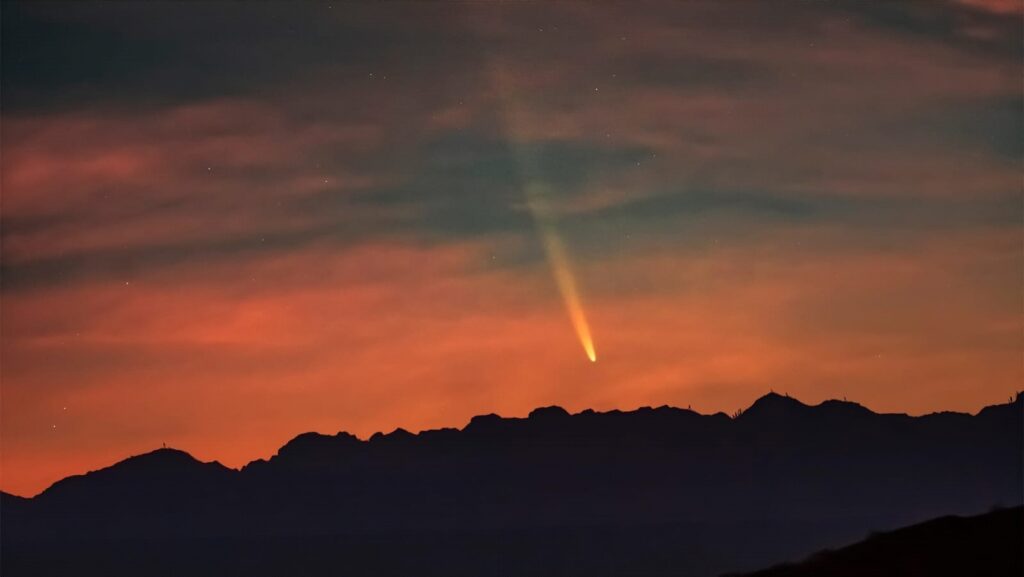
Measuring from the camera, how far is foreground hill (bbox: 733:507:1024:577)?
153 ft

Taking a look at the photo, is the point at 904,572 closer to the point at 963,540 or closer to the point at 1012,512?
the point at 963,540

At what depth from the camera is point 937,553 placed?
4850 centimetres

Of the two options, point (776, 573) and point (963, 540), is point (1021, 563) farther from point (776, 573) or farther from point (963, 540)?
point (776, 573)

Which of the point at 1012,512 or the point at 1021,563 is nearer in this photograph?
the point at 1021,563

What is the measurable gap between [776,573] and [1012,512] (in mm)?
8874

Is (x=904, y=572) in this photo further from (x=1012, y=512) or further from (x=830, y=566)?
(x=1012, y=512)

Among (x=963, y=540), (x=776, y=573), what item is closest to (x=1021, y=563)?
(x=963, y=540)

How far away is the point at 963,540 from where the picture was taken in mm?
49094

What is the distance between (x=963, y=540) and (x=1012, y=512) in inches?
138

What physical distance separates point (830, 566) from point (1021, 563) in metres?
6.32

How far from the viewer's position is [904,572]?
47156 millimetres

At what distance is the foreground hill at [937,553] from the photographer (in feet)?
153

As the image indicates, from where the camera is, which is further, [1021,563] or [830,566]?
[830,566]

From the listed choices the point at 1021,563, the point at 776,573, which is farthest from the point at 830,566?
the point at 1021,563
